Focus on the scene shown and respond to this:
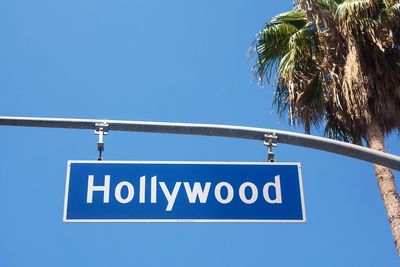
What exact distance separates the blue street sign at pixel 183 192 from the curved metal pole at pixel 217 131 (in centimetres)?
26

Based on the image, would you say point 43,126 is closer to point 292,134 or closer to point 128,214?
point 128,214

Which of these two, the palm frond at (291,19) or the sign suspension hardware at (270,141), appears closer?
the sign suspension hardware at (270,141)

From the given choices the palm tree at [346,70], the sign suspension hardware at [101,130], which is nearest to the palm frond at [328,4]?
the palm tree at [346,70]

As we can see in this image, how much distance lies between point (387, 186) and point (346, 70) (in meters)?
1.92

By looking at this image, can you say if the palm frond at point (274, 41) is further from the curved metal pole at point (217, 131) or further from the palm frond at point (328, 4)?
the curved metal pole at point (217, 131)

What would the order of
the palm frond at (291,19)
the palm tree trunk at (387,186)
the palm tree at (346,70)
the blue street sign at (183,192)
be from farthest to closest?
1. the palm frond at (291,19)
2. the palm tree at (346,70)
3. the palm tree trunk at (387,186)
4. the blue street sign at (183,192)

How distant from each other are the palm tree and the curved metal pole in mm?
3981

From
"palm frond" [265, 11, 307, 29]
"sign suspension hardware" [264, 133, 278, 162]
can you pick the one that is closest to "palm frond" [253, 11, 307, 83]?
"palm frond" [265, 11, 307, 29]

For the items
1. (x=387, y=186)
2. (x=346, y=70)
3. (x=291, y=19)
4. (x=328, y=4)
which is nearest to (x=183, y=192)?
(x=387, y=186)

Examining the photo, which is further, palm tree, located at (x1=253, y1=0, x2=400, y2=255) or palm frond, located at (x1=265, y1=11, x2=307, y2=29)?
palm frond, located at (x1=265, y1=11, x2=307, y2=29)

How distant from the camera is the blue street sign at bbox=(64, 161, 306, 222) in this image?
4746 millimetres

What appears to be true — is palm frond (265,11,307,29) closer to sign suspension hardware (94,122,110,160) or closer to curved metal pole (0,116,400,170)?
curved metal pole (0,116,400,170)

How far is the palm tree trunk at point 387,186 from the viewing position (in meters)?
7.78

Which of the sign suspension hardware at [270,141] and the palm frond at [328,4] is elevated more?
the palm frond at [328,4]
